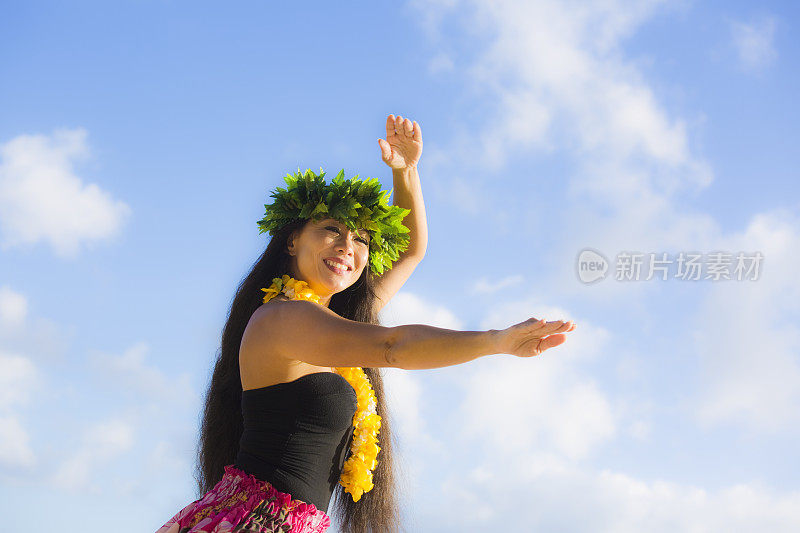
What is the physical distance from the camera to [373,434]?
3.01 metres

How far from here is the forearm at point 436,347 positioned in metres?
2.22

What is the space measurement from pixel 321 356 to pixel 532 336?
70 centimetres

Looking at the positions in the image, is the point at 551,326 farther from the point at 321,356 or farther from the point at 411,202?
the point at 411,202

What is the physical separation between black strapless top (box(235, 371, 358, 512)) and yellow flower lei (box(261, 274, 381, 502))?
0.18 m

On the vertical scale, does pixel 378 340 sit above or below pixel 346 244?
below

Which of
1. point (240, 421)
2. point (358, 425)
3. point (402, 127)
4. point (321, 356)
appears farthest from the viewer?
point (402, 127)

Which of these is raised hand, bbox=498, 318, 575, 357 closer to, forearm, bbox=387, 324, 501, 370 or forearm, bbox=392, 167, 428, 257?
forearm, bbox=387, 324, 501, 370

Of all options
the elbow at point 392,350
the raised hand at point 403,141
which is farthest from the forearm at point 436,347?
the raised hand at point 403,141

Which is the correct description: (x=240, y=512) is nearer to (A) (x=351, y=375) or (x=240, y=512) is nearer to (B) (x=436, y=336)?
(A) (x=351, y=375)

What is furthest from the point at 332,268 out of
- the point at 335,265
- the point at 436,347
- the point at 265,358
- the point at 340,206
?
the point at 436,347

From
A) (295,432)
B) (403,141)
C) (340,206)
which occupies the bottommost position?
(295,432)

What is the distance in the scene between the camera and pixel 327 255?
3.03 m

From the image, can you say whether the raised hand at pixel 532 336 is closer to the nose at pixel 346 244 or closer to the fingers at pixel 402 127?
the nose at pixel 346 244

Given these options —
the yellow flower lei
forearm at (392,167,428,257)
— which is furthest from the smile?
forearm at (392,167,428,257)
